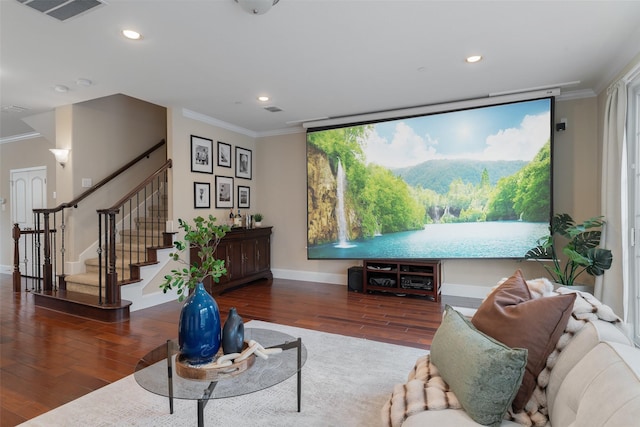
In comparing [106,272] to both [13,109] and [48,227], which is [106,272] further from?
[13,109]

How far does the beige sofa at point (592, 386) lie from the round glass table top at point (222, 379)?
0.69 meters

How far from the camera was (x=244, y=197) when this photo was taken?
612 centimetres

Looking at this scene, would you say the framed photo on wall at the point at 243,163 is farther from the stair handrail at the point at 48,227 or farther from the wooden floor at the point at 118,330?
the wooden floor at the point at 118,330

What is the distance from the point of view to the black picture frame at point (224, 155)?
552 cm

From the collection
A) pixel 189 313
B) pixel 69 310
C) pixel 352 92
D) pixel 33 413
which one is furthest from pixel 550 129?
pixel 69 310

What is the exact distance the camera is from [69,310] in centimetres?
400

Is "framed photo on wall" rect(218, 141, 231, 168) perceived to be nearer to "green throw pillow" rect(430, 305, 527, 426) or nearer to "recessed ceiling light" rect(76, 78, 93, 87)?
"recessed ceiling light" rect(76, 78, 93, 87)

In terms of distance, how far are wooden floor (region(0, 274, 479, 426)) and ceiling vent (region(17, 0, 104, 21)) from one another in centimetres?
273

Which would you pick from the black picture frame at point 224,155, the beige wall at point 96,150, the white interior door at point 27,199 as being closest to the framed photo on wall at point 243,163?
the black picture frame at point 224,155

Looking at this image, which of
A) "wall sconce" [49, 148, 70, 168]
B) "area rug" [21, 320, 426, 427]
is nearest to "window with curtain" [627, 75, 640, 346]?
"area rug" [21, 320, 426, 427]

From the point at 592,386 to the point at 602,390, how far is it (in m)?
0.08

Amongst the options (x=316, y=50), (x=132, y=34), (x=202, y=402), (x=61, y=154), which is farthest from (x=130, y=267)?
(x=316, y=50)

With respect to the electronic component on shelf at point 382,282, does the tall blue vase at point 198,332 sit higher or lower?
higher

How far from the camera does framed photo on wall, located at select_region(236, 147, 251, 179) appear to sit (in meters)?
5.94
